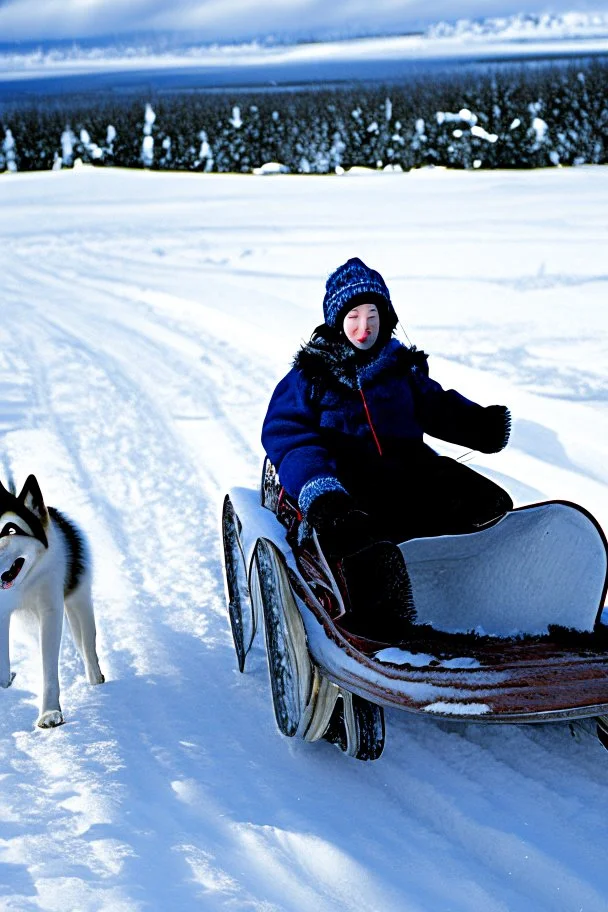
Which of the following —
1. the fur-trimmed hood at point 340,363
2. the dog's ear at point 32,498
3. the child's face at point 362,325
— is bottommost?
the dog's ear at point 32,498

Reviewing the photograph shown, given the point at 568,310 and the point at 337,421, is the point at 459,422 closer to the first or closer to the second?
the point at 337,421

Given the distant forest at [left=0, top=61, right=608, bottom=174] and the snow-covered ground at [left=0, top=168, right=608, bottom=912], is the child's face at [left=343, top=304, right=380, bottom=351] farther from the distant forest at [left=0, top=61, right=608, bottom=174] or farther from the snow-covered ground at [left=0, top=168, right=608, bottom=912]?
the distant forest at [left=0, top=61, right=608, bottom=174]

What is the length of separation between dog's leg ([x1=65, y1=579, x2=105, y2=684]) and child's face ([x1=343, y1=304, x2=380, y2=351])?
1127mm

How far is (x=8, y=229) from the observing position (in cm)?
1394

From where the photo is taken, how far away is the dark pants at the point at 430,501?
10.0 feet

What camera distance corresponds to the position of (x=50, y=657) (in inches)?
115

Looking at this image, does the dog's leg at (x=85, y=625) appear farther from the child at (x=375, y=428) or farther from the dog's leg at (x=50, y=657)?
the child at (x=375, y=428)

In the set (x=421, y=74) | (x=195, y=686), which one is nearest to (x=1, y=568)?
(x=195, y=686)

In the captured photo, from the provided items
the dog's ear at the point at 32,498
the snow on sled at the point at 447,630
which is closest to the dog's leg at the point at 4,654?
the dog's ear at the point at 32,498

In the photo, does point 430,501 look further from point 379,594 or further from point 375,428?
point 379,594

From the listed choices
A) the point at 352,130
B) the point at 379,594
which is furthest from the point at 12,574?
the point at 352,130

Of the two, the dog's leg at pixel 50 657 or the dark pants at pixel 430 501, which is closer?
the dog's leg at pixel 50 657

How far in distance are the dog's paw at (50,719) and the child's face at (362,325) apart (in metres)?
1.44

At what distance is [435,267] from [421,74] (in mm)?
40188
